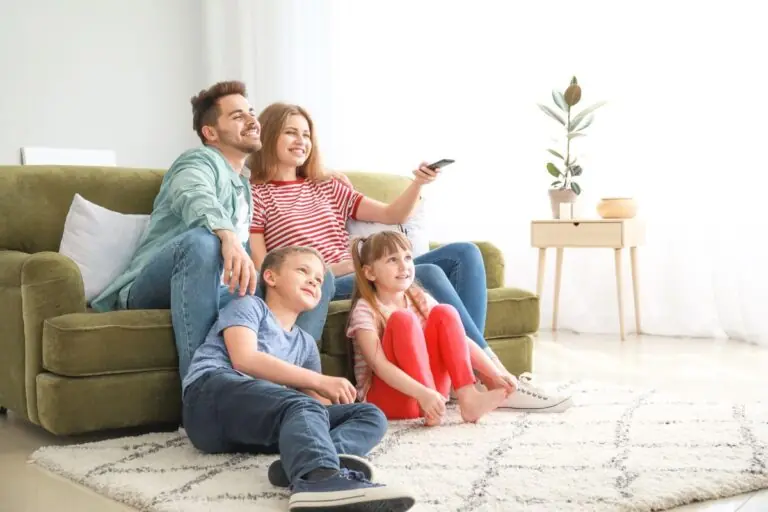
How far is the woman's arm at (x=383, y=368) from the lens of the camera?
2.21 m

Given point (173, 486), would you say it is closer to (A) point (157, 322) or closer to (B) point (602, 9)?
(A) point (157, 322)

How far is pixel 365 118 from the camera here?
5027 mm

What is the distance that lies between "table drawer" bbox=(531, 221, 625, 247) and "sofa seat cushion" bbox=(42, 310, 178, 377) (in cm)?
228

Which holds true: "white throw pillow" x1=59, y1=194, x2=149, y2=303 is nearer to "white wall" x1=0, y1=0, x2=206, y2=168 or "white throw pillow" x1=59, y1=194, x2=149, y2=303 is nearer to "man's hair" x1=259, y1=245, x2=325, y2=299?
"man's hair" x1=259, y1=245, x2=325, y2=299

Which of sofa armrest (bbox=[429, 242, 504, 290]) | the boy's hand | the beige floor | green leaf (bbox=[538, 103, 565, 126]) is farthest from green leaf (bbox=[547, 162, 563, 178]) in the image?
the boy's hand

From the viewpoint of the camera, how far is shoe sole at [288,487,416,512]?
1.43 metres

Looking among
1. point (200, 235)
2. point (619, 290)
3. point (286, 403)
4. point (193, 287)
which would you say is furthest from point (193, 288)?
point (619, 290)

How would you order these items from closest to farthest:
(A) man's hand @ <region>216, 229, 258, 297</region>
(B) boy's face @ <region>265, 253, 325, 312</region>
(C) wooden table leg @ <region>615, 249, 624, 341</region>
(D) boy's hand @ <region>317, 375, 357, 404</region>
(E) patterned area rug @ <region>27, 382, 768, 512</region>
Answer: (E) patterned area rug @ <region>27, 382, 768, 512</region>, (D) boy's hand @ <region>317, 375, 357, 404</region>, (A) man's hand @ <region>216, 229, 258, 297</region>, (B) boy's face @ <region>265, 253, 325, 312</region>, (C) wooden table leg @ <region>615, 249, 624, 341</region>

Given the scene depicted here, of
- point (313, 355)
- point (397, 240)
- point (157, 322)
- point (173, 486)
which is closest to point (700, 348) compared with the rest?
point (397, 240)

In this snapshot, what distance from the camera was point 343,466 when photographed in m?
1.65

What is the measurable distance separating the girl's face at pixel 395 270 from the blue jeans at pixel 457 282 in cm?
13

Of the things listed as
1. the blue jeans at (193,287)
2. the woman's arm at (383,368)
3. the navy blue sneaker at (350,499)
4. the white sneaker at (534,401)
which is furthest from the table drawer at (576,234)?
the navy blue sneaker at (350,499)

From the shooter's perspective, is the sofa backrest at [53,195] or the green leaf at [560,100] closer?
the sofa backrest at [53,195]

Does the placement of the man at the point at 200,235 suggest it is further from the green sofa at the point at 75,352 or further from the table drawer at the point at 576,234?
the table drawer at the point at 576,234
